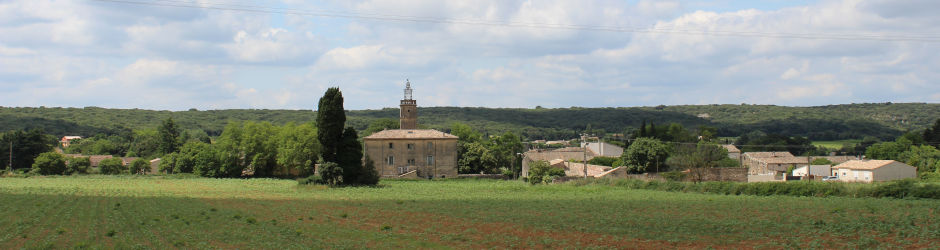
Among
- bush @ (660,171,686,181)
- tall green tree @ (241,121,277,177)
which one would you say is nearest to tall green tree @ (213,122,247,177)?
tall green tree @ (241,121,277,177)

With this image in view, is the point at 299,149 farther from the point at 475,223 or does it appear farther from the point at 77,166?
the point at 475,223

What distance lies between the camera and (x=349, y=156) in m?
55.8

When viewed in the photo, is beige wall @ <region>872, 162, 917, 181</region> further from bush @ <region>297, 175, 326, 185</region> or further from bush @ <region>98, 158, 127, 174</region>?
bush @ <region>98, 158, 127, 174</region>

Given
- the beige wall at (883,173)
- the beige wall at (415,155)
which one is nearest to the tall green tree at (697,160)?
the beige wall at (883,173)

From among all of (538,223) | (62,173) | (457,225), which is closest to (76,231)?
(457,225)

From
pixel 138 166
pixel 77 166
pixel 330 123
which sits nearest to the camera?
pixel 330 123

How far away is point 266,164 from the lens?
8138 cm

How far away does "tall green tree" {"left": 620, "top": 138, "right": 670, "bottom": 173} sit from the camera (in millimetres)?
69875

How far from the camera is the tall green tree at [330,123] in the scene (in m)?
54.6

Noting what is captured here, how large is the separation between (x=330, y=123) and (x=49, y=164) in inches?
1912

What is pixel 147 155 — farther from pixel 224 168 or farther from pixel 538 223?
pixel 538 223

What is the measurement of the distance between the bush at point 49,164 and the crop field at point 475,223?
48.8 metres

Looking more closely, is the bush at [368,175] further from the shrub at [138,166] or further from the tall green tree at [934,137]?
the tall green tree at [934,137]

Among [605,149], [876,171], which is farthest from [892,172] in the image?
[605,149]
